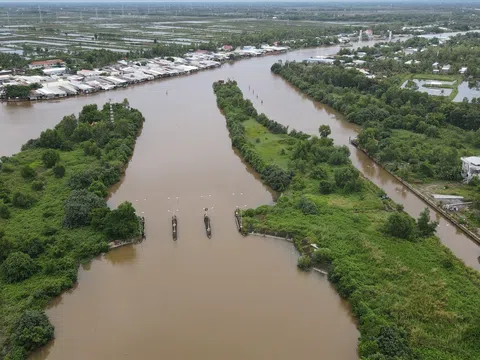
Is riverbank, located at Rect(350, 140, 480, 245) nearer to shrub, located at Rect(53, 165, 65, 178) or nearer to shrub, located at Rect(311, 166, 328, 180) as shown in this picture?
shrub, located at Rect(311, 166, 328, 180)

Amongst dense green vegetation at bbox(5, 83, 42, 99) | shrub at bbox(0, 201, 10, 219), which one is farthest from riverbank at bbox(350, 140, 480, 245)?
dense green vegetation at bbox(5, 83, 42, 99)

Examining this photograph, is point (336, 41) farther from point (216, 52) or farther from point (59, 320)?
point (59, 320)

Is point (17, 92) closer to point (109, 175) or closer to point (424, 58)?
point (109, 175)

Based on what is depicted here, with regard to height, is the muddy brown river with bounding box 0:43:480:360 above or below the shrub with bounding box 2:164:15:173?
below

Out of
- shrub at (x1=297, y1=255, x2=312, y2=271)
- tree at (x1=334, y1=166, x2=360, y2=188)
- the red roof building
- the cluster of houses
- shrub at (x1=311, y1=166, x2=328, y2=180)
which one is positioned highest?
tree at (x1=334, y1=166, x2=360, y2=188)

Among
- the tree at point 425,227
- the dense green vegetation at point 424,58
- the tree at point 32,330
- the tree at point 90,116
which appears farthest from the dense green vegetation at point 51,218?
the dense green vegetation at point 424,58

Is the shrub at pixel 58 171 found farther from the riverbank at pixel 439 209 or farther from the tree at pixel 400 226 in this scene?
the riverbank at pixel 439 209

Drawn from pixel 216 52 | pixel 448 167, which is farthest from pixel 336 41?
pixel 448 167
